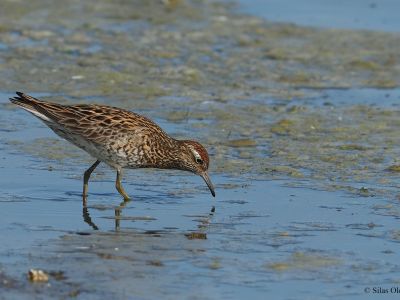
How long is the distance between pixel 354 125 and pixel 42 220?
568 centimetres

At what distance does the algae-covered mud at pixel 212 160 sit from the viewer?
8.95 meters

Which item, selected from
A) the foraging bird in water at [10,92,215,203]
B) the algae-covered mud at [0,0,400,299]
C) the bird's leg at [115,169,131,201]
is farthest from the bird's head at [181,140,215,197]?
the bird's leg at [115,169,131,201]

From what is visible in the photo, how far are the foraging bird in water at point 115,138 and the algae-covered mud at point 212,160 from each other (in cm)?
30

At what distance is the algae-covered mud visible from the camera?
8.95 metres

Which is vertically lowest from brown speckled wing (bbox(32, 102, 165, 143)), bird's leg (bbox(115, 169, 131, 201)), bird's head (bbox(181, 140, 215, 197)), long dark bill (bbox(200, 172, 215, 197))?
bird's leg (bbox(115, 169, 131, 201))

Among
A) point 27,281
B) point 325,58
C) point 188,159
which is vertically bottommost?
point 27,281

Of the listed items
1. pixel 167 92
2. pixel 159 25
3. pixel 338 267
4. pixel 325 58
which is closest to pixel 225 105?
pixel 167 92

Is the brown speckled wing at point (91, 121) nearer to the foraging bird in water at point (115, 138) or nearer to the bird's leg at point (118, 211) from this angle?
the foraging bird in water at point (115, 138)

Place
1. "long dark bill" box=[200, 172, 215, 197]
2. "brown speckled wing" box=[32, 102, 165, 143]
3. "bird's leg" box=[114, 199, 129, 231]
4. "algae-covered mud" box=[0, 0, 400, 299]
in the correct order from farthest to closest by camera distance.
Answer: "brown speckled wing" box=[32, 102, 165, 143] → "long dark bill" box=[200, 172, 215, 197] → "bird's leg" box=[114, 199, 129, 231] → "algae-covered mud" box=[0, 0, 400, 299]

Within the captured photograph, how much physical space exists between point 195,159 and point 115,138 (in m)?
0.88

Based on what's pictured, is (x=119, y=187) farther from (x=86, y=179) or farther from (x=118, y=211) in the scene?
(x=118, y=211)

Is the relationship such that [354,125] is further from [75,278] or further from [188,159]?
[75,278]

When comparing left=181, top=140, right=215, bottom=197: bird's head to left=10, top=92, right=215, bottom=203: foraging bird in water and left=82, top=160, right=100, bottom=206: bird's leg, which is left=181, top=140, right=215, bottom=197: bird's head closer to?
left=10, top=92, right=215, bottom=203: foraging bird in water

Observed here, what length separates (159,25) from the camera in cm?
2023
